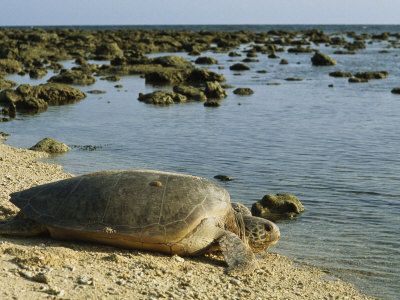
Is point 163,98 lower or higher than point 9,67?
lower

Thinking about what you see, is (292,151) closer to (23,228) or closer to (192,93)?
(23,228)

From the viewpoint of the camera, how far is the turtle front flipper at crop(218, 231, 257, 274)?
749 centimetres

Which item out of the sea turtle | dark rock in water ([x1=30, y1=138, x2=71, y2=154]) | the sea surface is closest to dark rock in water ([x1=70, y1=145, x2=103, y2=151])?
the sea surface

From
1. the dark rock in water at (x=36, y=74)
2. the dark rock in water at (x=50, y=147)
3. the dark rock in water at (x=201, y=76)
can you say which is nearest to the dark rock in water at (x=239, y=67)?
the dark rock in water at (x=201, y=76)

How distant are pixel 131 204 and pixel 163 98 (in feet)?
68.8

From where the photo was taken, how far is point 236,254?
772cm

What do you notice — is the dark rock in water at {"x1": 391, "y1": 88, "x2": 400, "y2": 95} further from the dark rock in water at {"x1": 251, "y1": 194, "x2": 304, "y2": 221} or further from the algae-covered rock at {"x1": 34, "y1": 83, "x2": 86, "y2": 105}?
the dark rock in water at {"x1": 251, "y1": 194, "x2": 304, "y2": 221}

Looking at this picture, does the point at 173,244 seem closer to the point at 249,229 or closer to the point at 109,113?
the point at 249,229

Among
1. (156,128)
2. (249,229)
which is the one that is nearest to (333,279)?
(249,229)

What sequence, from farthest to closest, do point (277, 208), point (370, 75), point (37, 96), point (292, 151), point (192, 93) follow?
point (370, 75)
point (192, 93)
point (37, 96)
point (292, 151)
point (277, 208)

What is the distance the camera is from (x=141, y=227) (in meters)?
7.62

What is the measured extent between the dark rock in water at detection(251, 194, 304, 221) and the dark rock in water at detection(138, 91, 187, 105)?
17.7 meters

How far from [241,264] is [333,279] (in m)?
1.51

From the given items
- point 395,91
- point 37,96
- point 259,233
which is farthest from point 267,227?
point 395,91
